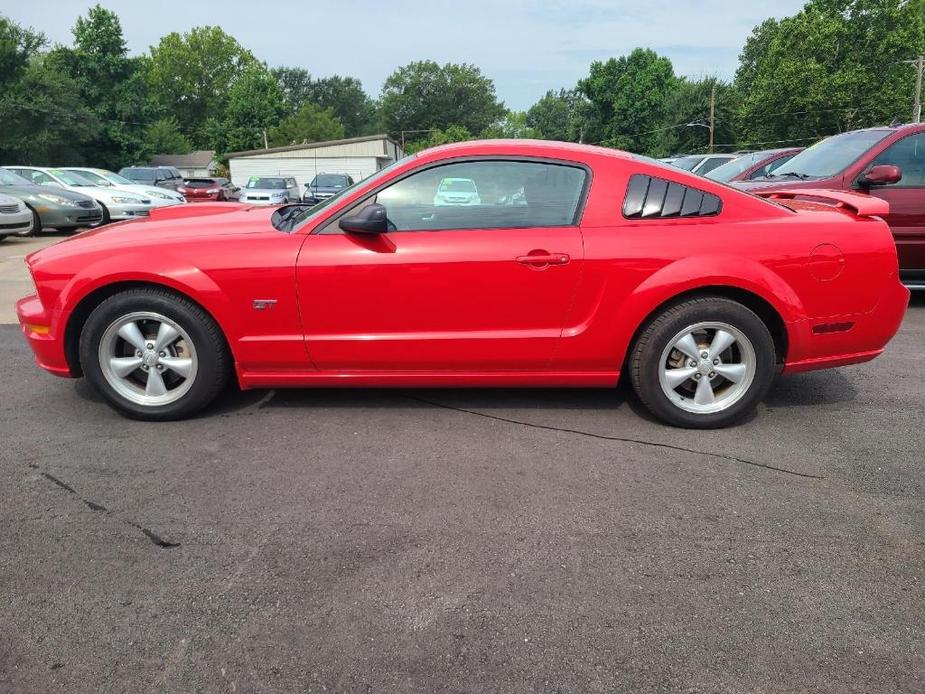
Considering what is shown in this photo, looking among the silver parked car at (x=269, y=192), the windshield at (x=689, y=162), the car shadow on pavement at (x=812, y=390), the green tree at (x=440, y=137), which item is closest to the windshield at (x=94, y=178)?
the silver parked car at (x=269, y=192)

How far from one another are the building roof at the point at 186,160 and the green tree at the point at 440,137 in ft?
81.8

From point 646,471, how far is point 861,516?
885 mm

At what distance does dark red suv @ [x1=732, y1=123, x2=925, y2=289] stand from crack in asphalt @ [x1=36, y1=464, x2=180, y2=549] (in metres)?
5.89

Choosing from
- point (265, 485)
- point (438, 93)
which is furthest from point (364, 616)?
point (438, 93)

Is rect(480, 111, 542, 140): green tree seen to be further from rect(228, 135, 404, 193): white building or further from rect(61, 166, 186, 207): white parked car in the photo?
rect(61, 166, 186, 207): white parked car

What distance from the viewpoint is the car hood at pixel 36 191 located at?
1362 centimetres

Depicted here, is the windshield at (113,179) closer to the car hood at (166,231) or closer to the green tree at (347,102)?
the car hood at (166,231)

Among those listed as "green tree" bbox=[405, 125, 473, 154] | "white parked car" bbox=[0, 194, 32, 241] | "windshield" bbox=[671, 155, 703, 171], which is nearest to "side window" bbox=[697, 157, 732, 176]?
"windshield" bbox=[671, 155, 703, 171]

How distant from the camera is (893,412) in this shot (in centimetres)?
413

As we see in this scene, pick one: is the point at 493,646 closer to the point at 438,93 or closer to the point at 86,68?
the point at 86,68

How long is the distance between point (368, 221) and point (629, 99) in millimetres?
84510

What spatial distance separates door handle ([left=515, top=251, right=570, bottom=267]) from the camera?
3.68 m

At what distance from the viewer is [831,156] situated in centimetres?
697

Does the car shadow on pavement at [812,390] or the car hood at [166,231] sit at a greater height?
the car hood at [166,231]
